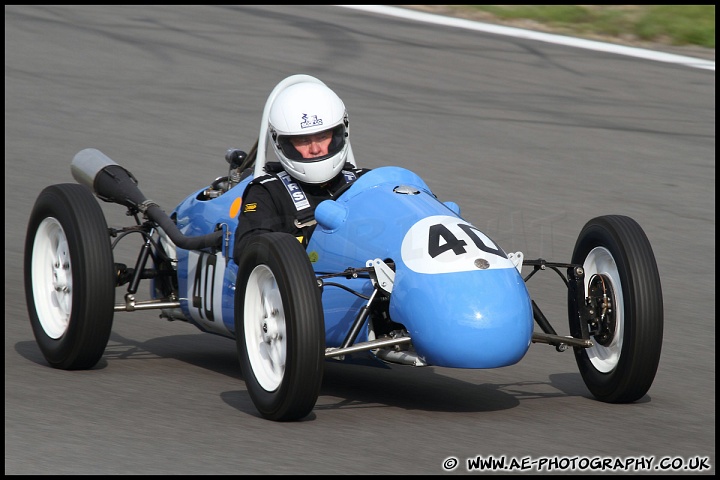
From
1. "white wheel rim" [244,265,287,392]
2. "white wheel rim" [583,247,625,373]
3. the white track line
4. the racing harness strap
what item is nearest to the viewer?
"white wheel rim" [244,265,287,392]

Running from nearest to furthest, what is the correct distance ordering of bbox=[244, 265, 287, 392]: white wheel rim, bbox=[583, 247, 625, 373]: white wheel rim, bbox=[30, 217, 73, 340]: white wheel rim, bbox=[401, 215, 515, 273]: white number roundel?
bbox=[401, 215, 515, 273]: white number roundel < bbox=[244, 265, 287, 392]: white wheel rim < bbox=[583, 247, 625, 373]: white wheel rim < bbox=[30, 217, 73, 340]: white wheel rim

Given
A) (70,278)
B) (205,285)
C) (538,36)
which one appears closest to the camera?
(205,285)

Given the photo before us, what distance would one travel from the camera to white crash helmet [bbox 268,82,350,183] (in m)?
6.72

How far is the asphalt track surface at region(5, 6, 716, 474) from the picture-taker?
17.7 ft

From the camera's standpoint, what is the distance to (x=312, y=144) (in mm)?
6742

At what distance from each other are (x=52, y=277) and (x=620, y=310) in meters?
3.27

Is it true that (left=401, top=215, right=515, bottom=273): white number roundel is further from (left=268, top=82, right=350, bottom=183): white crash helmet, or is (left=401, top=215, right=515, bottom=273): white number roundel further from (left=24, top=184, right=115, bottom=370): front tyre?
(left=24, top=184, right=115, bottom=370): front tyre

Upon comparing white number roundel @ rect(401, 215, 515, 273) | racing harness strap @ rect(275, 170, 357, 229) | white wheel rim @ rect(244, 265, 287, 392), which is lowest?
white wheel rim @ rect(244, 265, 287, 392)

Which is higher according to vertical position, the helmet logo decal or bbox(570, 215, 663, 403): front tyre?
the helmet logo decal

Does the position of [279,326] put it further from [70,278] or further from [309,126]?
[70,278]

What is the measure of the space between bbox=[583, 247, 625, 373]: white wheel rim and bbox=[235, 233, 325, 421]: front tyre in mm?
1520

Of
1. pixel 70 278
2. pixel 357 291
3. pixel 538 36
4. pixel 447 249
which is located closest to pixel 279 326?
pixel 357 291

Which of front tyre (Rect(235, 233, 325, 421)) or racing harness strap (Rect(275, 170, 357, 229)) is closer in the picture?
front tyre (Rect(235, 233, 325, 421))

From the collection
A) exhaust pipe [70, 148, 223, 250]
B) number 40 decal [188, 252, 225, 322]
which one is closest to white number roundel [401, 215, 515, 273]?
number 40 decal [188, 252, 225, 322]
